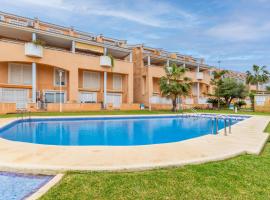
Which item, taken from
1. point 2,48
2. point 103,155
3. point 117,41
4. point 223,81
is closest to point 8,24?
point 2,48

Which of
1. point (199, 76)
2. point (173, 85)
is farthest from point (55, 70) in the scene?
point (199, 76)

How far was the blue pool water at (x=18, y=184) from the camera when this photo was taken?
126 inches

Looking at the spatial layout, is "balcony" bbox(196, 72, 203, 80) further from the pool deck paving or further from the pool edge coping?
the pool edge coping

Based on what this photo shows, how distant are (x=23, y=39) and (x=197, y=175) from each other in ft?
86.4

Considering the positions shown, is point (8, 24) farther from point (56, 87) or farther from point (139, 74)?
point (139, 74)

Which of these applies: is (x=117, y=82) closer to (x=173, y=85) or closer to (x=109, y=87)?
(x=109, y=87)

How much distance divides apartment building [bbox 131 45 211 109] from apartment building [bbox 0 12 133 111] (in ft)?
9.65

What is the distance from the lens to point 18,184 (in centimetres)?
359

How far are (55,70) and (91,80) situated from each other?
4.87m

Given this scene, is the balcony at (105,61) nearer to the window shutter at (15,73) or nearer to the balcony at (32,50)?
the balcony at (32,50)

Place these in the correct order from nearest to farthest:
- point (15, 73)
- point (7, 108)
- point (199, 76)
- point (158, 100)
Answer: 1. point (7, 108)
2. point (15, 73)
3. point (158, 100)
4. point (199, 76)

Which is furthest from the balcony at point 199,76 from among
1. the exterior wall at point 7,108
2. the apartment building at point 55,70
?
the exterior wall at point 7,108

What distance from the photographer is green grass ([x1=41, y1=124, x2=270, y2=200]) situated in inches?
Result: 122

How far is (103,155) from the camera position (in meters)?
5.07
